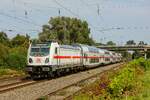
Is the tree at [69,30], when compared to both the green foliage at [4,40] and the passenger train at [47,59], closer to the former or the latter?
the green foliage at [4,40]

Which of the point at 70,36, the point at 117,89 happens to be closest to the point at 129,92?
the point at 117,89

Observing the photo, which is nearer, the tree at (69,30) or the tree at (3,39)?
the tree at (3,39)

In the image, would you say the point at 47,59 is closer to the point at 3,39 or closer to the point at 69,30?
the point at 3,39

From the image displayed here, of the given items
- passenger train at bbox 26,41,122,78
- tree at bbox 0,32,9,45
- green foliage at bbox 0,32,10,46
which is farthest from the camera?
tree at bbox 0,32,9,45

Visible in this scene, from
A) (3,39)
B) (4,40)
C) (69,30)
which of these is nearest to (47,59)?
(4,40)

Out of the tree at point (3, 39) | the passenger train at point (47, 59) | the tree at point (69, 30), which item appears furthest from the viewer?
the tree at point (69, 30)

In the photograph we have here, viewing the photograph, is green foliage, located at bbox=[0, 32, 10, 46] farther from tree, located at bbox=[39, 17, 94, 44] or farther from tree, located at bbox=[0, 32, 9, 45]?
tree, located at bbox=[39, 17, 94, 44]

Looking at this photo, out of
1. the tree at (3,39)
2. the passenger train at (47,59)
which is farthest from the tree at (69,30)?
the passenger train at (47,59)

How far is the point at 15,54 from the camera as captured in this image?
45812 millimetres

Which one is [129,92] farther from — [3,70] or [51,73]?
[3,70]

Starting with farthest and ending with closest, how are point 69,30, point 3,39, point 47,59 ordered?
1. point 69,30
2. point 3,39
3. point 47,59

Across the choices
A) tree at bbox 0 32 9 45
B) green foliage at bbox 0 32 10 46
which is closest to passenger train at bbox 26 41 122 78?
green foliage at bbox 0 32 10 46

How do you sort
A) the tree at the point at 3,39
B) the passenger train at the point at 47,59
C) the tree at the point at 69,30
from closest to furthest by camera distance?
the passenger train at the point at 47,59
the tree at the point at 3,39
the tree at the point at 69,30

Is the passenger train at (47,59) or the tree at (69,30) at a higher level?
the tree at (69,30)
